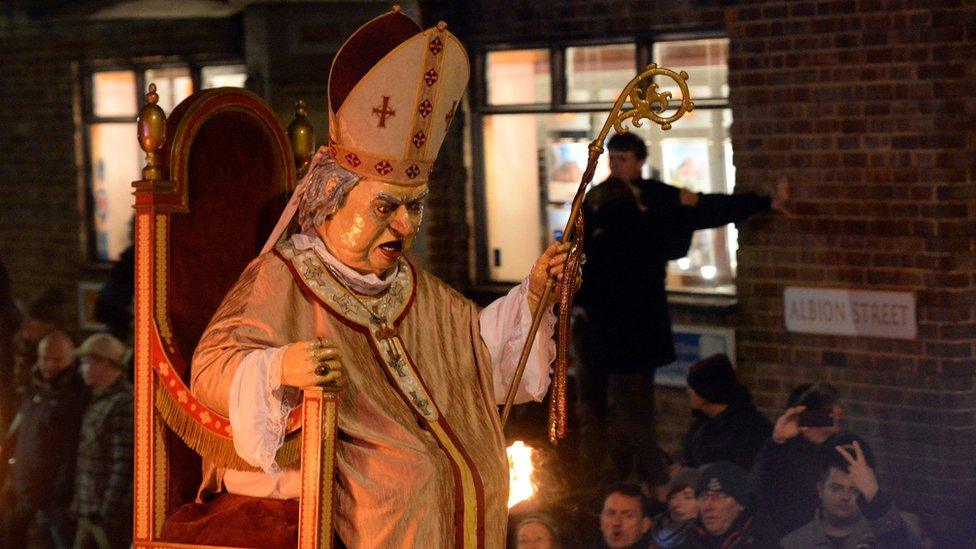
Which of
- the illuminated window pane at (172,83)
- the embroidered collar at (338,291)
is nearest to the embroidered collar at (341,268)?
the embroidered collar at (338,291)

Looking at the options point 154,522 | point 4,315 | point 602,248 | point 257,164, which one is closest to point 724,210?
point 602,248

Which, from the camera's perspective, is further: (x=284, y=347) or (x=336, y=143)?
(x=336, y=143)

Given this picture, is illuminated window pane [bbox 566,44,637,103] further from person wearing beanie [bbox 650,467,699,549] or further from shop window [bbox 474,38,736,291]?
person wearing beanie [bbox 650,467,699,549]

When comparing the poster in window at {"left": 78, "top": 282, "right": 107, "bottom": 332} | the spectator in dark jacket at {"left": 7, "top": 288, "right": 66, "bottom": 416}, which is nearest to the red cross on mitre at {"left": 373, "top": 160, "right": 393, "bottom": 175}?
the spectator in dark jacket at {"left": 7, "top": 288, "right": 66, "bottom": 416}

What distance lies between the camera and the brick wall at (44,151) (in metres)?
9.76

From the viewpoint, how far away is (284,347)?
359 cm

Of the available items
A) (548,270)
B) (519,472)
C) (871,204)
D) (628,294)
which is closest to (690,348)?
(628,294)

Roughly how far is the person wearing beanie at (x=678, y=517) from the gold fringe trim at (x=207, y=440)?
6.44 ft

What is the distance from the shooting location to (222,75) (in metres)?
9.03

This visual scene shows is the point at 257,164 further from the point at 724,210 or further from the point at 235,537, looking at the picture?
the point at 724,210

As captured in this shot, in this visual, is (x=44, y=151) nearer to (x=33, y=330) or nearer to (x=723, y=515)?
(x=33, y=330)

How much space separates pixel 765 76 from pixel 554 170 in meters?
1.29

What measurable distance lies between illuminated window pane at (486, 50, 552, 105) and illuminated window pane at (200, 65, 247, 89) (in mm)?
1795

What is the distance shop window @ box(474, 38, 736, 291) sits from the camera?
6.89m
